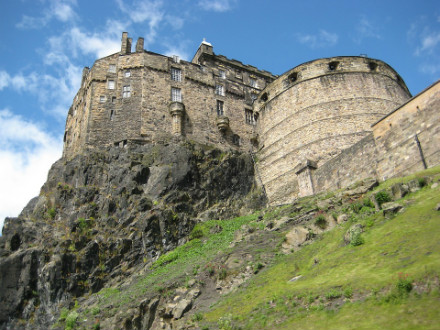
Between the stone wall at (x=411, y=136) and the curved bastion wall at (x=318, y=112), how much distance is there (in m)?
6.77

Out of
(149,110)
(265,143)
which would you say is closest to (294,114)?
(265,143)

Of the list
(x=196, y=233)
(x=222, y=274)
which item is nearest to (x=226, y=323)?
(x=222, y=274)

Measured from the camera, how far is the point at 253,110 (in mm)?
39594

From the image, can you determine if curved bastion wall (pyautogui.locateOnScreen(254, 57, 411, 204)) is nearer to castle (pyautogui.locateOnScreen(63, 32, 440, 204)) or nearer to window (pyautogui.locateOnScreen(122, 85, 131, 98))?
castle (pyautogui.locateOnScreen(63, 32, 440, 204))

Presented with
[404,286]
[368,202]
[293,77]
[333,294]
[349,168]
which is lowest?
[333,294]

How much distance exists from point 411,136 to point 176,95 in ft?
64.9

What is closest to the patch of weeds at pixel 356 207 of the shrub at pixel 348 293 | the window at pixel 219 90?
the shrub at pixel 348 293

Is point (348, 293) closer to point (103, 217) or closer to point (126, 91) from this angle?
point (103, 217)

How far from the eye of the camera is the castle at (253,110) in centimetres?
3212

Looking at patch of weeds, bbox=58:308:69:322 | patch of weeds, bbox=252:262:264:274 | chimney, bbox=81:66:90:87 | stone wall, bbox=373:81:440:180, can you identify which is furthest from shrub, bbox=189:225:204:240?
chimney, bbox=81:66:90:87

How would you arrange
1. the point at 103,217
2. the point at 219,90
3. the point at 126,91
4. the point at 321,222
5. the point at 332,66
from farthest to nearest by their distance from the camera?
the point at 219,90
the point at 332,66
the point at 126,91
the point at 103,217
the point at 321,222

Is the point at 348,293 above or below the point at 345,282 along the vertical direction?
below

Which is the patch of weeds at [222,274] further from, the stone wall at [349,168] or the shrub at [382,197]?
the stone wall at [349,168]

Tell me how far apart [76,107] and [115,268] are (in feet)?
58.9
